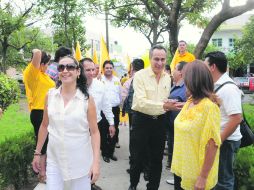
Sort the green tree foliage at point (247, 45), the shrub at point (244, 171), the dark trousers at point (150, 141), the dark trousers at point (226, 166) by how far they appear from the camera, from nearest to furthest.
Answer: the dark trousers at point (226, 166) → the shrub at point (244, 171) → the dark trousers at point (150, 141) → the green tree foliage at point (247, 45)

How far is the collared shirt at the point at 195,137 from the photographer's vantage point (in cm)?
311

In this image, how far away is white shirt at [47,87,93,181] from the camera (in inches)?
131

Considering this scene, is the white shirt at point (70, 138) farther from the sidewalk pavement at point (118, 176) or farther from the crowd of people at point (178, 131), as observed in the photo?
the sidewalk pavement at point (118, 176)

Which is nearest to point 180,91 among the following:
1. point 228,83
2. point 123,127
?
point 228,83

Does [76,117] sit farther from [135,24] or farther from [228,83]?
[135,24]

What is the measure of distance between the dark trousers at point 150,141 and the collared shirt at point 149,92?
15cm

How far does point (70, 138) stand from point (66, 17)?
72.4ft

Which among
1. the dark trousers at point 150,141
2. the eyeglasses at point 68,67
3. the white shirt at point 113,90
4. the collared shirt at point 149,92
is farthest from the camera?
the white shirt at point 113,90

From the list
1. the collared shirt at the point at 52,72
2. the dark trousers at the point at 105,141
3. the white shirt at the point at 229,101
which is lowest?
the dark trousers at the point at 105,141

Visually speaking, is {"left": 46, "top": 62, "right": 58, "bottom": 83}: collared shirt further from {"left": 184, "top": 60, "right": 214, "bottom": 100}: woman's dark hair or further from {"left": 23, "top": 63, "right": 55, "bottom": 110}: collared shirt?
{"left": 184, "top": 60, "right": 214, "bottom": 100}: woman's dark hair

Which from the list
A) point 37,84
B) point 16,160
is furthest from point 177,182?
point 16,160

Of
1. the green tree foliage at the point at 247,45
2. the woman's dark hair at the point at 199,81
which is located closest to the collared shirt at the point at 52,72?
the woman's dark hair at the point at 199,81

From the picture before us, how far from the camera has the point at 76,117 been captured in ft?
10.9

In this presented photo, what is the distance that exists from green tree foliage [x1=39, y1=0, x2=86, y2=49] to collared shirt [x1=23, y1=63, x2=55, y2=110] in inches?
710
